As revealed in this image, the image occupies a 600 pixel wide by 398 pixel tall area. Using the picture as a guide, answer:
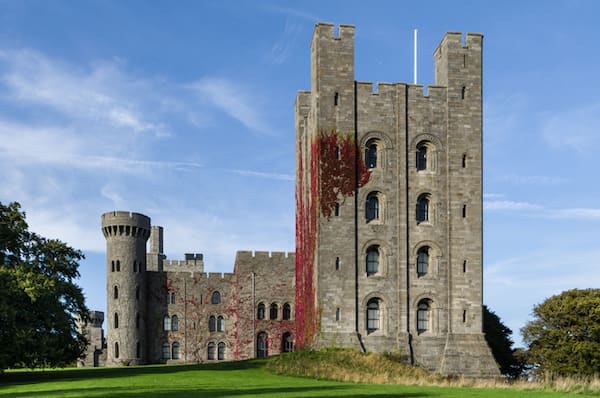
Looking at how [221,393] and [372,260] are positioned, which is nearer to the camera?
[221,393]

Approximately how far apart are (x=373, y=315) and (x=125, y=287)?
30.5 metres

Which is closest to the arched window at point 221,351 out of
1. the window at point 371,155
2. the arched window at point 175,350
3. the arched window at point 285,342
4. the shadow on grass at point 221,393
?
the arched window at point 175,350

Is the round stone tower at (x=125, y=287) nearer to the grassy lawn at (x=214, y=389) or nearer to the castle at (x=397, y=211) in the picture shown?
the castle at (x=397, y=211)

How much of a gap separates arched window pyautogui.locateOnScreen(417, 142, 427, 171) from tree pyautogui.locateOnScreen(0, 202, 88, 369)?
860 inches

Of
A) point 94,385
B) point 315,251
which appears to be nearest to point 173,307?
point 315,251

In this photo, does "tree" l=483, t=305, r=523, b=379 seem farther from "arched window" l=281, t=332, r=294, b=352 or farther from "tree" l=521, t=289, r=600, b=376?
"arched window" l=281, t=332, r=294, b=352

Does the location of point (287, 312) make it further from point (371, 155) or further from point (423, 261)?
point (371, 155)

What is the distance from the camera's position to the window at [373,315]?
46.8m

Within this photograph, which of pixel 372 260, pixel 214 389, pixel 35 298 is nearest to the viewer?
pixel 214 389

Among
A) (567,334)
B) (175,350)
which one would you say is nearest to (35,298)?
(567,334)

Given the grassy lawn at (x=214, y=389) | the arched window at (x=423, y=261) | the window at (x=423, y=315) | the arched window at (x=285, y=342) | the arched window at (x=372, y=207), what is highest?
the arched window at (x=372, y=207)

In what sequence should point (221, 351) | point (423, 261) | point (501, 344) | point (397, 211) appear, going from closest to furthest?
point (397, 211) < point (423, 261) < point (501, 344) < point (221, 351)

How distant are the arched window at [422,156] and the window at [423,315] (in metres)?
8.70

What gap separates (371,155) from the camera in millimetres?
48125
